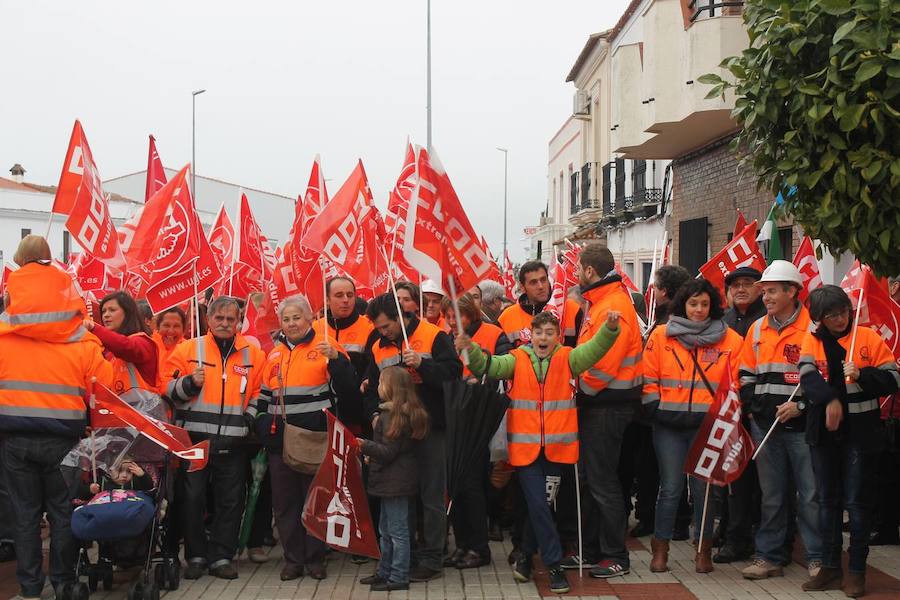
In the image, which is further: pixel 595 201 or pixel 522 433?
pixel 595 201

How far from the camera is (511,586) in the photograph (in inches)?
277

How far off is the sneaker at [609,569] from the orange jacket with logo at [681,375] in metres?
0.99

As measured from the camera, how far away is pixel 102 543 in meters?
6.73

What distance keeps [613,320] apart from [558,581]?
1693 mm

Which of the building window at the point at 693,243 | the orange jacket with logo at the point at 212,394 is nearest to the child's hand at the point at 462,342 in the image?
the orange jacket with logo at the point at 212,394

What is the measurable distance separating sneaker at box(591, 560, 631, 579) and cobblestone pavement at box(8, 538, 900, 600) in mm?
52

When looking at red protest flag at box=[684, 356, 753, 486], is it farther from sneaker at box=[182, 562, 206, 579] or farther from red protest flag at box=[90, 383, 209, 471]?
sneaker at box=[182, 562, 206, 579]

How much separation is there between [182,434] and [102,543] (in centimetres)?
82

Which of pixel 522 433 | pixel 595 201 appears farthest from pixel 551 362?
pixel 595 201

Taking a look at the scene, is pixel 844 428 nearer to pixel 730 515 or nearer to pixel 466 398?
pixel 730 515

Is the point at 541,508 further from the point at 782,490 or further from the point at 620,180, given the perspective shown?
the point at 620,180

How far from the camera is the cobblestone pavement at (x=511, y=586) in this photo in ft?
22.2

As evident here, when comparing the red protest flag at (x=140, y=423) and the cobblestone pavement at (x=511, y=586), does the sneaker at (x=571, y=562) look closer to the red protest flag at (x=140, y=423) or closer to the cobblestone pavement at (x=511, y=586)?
the cobblestone pavement at (x=511, y=586)

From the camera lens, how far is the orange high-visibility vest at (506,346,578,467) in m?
7.01
